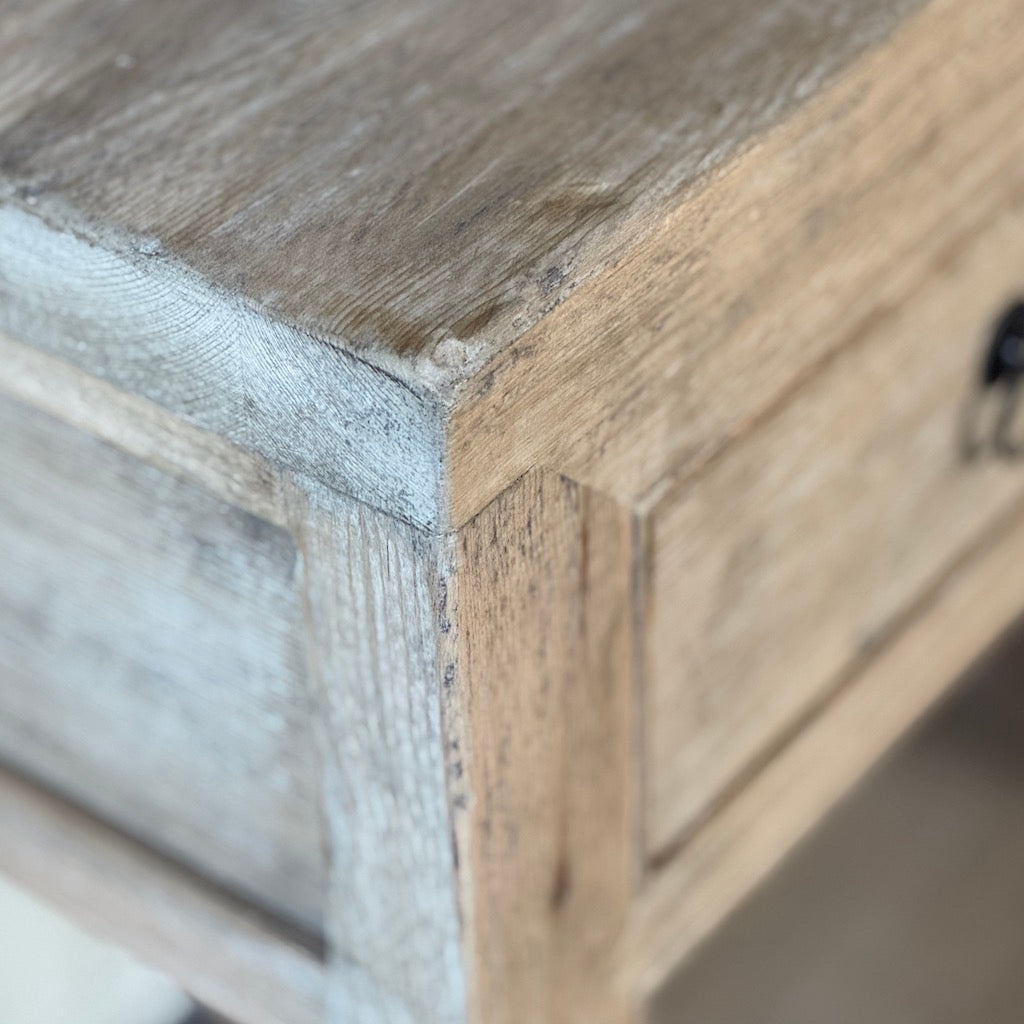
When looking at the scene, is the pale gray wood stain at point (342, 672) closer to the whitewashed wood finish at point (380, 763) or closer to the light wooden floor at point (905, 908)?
the whitewashed wood finish at point (380, 763)

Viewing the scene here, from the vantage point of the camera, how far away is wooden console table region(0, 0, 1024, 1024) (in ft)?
1.14

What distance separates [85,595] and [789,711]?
10.5 inches

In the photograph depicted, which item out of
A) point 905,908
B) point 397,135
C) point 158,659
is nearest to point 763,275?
point 397,135

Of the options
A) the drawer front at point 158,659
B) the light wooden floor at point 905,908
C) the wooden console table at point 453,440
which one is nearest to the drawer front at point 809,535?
the wooden console table at point 453,440

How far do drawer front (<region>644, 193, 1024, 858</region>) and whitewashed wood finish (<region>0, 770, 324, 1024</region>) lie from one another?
0.44 ft

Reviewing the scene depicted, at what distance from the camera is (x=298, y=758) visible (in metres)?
0.45

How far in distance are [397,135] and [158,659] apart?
182mm

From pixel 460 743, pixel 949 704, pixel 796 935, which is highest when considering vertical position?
pixel 949 704

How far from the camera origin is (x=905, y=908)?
0.98 m

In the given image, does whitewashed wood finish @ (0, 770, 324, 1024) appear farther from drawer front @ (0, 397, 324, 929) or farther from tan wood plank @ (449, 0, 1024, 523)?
tan wood plank @ (449, 0, 1024, 523)

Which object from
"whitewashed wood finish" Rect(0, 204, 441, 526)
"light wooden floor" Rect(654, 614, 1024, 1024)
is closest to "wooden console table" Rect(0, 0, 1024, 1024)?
"whitewashed wood finish" Rect(0, 204, 441, 526)

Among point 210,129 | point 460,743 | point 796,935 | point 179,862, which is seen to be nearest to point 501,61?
point 210,129

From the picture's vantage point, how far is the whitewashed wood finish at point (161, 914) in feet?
1.67

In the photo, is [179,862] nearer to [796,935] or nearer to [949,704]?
[796,935]
